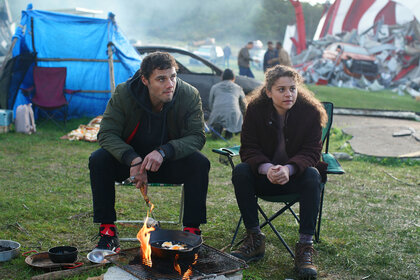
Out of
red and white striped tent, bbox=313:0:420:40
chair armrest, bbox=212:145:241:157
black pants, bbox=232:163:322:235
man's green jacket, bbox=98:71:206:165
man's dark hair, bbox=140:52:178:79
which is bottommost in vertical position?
black pants, bbox=232:163:322:235

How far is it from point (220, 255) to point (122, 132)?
1.09 meters

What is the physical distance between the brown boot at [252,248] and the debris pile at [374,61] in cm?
1879

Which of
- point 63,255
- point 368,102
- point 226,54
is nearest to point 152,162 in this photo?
point 63,255

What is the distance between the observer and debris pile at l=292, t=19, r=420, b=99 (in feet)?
72.3

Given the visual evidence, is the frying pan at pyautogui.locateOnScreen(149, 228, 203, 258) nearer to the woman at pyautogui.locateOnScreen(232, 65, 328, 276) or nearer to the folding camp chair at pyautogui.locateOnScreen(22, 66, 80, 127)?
the woman at pyautogui.locateOnScreen(232, 65, 328, 276)

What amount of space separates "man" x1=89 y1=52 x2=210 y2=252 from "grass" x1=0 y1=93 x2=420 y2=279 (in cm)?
45

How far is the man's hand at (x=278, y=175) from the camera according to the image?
297 cm

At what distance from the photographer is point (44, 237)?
3.37 meters

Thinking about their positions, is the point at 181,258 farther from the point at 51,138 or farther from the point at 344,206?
the point at 51,138

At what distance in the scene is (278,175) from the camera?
2.98 m

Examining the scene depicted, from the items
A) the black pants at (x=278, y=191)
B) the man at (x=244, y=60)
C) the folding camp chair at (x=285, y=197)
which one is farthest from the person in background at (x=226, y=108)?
the man at (x=244, y=60)

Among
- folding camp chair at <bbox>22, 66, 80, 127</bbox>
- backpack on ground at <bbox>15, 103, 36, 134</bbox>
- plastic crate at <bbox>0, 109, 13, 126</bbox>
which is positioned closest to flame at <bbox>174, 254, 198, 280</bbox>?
backpack on ground at <bbox>15, 103, 36, 134</bbox>

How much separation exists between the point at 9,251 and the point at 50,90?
592cm

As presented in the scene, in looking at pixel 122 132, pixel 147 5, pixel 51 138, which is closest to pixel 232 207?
pixel 122 132
